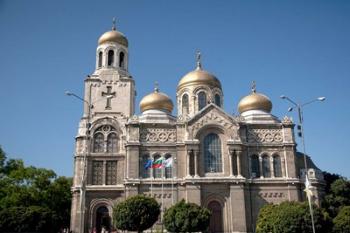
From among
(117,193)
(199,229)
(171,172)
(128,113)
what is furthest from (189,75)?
(199,229)

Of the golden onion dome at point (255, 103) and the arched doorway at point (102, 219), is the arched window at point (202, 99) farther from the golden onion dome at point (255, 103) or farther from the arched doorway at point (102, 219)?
the arched doorway at point (102, 219)

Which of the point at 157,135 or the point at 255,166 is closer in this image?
the point at 157,135

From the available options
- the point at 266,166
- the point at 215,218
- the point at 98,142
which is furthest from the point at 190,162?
the point at 98,142

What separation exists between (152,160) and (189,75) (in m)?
15.8

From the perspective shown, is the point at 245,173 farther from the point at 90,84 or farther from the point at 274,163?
the point at 90,84

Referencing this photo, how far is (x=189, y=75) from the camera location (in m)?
52.9

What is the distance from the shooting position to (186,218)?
112ft

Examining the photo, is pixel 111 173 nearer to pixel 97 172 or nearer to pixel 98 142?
pixel 97 172

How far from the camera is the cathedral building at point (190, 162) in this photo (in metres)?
41.8

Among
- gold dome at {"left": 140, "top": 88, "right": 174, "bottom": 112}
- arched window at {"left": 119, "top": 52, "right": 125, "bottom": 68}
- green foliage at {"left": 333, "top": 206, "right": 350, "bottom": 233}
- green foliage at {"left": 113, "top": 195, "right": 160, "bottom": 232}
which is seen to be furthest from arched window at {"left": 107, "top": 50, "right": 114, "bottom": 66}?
green foliage at {"left": 333, "top": 206, "right": 350, "bottom": 233}

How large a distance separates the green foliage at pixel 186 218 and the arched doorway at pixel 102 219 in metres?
10.5

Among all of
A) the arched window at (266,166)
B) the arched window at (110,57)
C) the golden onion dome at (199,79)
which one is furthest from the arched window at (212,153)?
the arched window at (110,57)

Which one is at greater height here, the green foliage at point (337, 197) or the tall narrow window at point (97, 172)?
the tall narrow window at point (97, 172)

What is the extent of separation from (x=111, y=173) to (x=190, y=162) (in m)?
9.55
